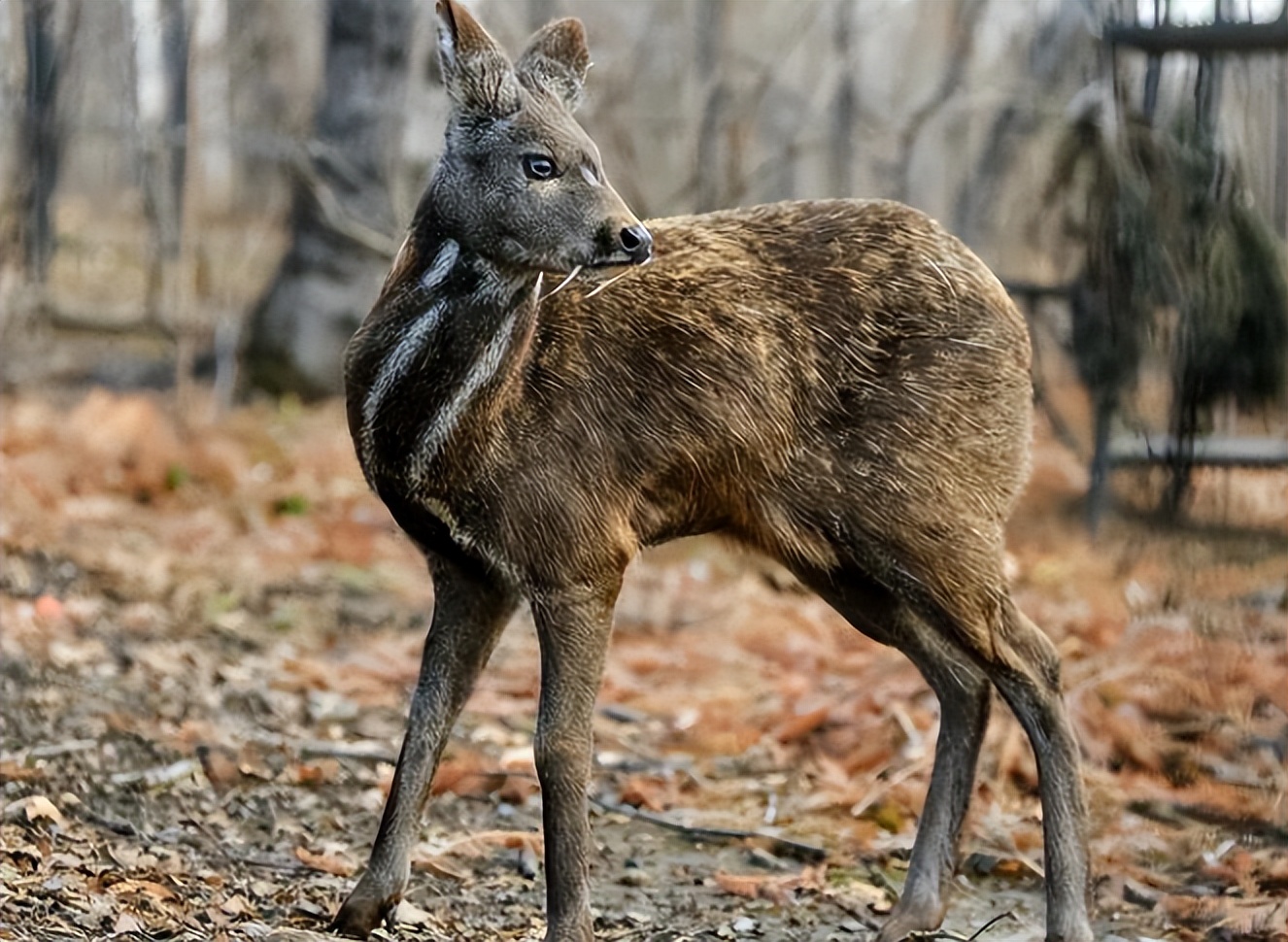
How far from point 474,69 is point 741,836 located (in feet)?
10.7

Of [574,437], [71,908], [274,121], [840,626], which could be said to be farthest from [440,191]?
[274,121]

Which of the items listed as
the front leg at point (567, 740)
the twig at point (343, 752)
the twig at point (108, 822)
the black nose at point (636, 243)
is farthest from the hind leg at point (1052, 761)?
the twig at point (108, 822)

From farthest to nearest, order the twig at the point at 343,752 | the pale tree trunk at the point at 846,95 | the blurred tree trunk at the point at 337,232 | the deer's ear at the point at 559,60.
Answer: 1. the blurred tree trunk at the point at 337,232
2. the pale tree trunk at the point at 846,95
3. the twig at the point at 343,752
4. the deer's ear at the point at 559,60

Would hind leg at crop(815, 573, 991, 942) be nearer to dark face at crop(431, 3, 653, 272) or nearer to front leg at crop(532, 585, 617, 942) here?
front leg at crop(532, 585, 617, 942)

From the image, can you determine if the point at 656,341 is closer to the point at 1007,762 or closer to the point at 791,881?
the point at 791,881

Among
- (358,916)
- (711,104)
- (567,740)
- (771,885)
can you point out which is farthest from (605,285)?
→ (711,104)

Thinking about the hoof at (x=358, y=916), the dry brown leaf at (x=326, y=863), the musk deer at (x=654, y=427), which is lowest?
the dry brown leaf at (x=326, y=863)

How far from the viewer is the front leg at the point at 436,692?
205 inches

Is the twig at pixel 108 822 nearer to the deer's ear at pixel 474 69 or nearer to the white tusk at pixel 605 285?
the white tusk at pixel 605 285

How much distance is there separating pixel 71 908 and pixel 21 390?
30.0 ft

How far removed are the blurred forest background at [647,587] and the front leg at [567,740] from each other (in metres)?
0.69

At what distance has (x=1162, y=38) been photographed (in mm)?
6832

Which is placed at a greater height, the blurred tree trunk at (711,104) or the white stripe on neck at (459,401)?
the blurred tree trunk at (711,104)

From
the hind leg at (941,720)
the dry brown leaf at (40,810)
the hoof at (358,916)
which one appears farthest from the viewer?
the dry brown leaf at (40,810)
